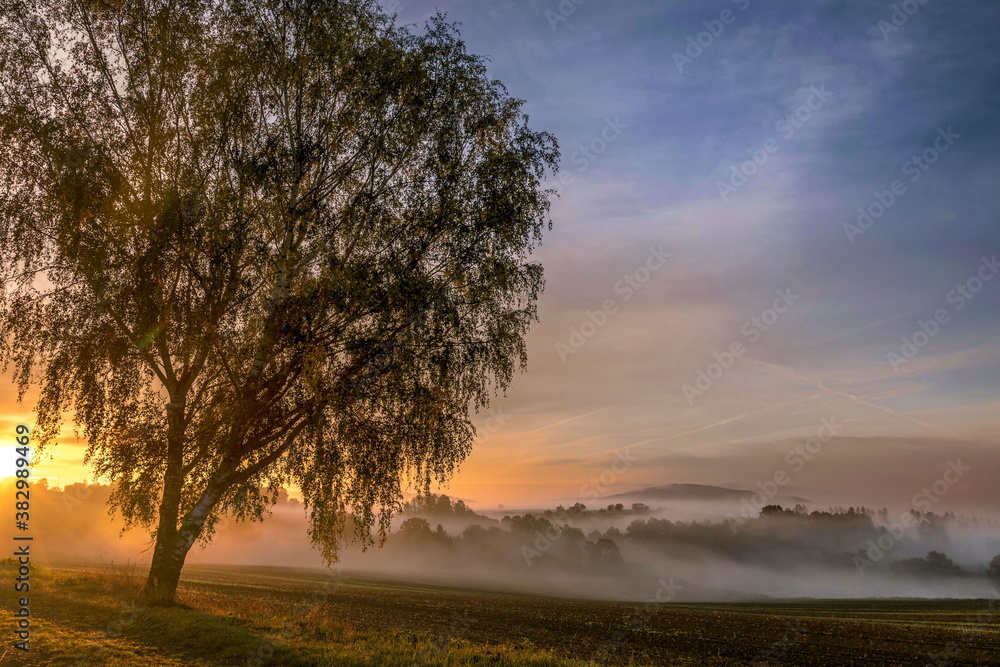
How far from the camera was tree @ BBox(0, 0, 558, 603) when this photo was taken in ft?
54.9

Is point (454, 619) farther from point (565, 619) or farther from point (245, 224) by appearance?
point (245, 224)

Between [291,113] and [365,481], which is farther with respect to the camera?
[291,113]

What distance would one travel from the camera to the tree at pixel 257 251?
659 inches

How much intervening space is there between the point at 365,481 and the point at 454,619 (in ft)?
93.2

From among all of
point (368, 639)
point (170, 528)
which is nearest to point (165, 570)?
point (170, 528)

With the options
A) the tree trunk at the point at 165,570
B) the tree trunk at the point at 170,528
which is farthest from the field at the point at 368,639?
the tree trunk at the point at 170,528

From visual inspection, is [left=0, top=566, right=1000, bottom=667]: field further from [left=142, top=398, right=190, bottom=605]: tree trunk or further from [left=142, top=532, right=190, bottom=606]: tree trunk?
[left=142, top=398, right=190, bottom=605]: tree trunk

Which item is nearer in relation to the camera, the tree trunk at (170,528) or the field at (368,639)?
the field at (368,639)

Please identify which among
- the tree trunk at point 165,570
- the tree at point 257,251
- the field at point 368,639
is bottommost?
the field at point 368,639

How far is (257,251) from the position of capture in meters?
17.4

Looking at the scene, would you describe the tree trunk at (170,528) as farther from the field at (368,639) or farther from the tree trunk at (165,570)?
the field at (368,639)

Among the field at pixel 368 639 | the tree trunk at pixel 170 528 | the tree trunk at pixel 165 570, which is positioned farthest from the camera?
the tree trunk at pixel 170 528

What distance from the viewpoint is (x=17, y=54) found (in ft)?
58.5

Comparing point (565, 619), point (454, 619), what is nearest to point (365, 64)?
point (454, 619)
